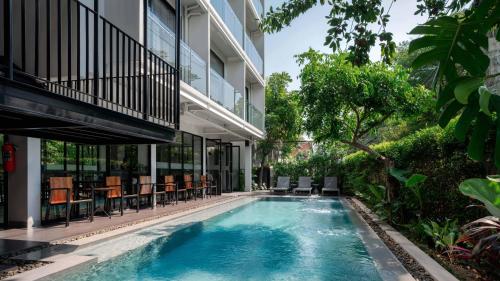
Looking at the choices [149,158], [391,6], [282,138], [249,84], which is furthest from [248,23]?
[391,6]

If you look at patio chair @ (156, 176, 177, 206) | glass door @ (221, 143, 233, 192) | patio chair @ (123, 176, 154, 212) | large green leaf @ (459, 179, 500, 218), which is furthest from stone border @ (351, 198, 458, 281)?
glass door @ (221, 143, 233, 192)

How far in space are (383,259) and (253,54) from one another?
1847 centimetres

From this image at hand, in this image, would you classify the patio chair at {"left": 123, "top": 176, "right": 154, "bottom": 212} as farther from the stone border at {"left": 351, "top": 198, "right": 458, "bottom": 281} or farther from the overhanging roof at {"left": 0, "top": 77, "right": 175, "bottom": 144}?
the stone border at {"left": 351, "top": 198, "right": 458, "bottom": 281}

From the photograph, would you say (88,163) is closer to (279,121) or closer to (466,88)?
(466,88)

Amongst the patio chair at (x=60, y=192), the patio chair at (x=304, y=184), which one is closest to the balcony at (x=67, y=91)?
the patio chair at (x=60, y=192)

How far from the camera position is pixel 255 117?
2194 centimetres

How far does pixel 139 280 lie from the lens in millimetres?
5547

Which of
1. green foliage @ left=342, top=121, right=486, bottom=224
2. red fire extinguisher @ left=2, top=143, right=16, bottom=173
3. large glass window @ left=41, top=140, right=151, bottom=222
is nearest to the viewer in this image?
green foliage @ left=342, top=121, right=486, bottom=224

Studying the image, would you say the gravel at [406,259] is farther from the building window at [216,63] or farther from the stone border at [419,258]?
the building window at [216,63]

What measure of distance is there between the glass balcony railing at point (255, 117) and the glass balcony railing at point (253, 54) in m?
2.99

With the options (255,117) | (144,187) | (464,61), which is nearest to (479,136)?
(464,61)

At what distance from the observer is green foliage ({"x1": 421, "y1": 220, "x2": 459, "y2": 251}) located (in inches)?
243

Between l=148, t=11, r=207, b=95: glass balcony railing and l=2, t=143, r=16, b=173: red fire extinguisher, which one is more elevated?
l=148, t=11, r=207, b=95: glass balcony railing

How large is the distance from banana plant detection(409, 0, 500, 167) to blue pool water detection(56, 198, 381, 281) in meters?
3.78
